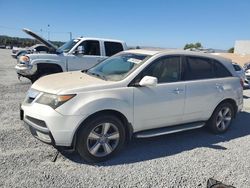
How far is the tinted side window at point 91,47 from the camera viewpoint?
9363 mm

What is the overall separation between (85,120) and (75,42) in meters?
6.14

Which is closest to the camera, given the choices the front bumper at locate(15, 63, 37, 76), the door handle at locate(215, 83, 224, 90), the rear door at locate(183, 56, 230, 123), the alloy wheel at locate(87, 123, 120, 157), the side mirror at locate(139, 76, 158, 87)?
the alloy wheel at locate(87, 123, 120, 157)

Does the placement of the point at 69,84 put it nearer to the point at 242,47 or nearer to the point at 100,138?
the point at 100,138

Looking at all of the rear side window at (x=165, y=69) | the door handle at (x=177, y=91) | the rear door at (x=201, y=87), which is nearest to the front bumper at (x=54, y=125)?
the rear side window at (x=165, y=69)

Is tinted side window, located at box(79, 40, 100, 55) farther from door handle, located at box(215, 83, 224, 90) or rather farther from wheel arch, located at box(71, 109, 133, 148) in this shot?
wheel arch, located at box(71, 109, 133, 148)

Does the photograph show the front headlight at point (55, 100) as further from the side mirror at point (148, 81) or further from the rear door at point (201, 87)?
the rear door at point (201, 87)

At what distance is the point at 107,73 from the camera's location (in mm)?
4715

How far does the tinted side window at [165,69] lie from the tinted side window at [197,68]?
0.70ft

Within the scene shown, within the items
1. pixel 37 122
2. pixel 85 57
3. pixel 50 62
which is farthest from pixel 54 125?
pixel 85 57

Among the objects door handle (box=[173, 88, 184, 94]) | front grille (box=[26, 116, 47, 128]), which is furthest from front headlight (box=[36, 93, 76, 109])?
door handle (box=[173, 88, 184, 94])

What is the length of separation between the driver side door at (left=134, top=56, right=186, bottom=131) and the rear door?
177 mm

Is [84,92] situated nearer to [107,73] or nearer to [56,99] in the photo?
[56,99]

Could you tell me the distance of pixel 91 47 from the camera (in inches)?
376

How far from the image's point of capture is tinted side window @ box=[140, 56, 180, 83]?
452cm
